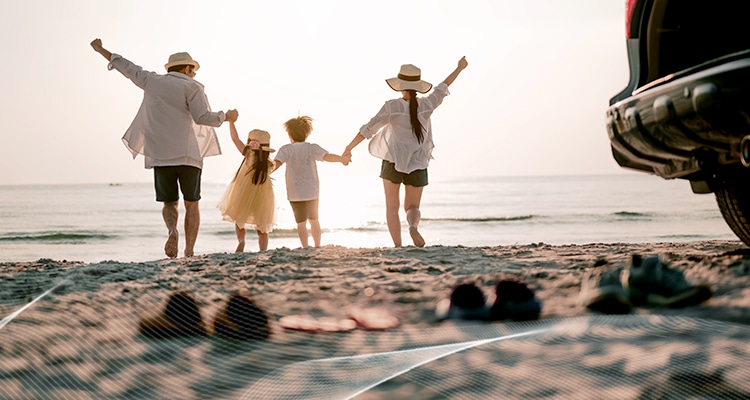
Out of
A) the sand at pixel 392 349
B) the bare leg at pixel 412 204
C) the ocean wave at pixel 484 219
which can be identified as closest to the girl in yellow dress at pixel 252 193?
the bare leg at pixel 412 204

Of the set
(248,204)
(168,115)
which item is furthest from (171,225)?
(248,204)

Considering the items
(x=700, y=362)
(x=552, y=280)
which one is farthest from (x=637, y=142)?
(x=700, y=362)

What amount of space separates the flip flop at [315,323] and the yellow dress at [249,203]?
15.9 ft

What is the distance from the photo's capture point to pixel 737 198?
375cm

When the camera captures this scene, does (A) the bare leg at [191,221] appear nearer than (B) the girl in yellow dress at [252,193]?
Yes

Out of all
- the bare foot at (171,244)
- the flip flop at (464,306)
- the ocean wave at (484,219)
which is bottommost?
the flip flop at (464,306)

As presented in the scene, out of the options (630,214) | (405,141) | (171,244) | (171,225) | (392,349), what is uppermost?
(405,141)

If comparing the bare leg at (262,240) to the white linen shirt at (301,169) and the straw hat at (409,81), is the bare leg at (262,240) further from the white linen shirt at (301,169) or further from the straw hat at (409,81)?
the straw hat at (409,81)

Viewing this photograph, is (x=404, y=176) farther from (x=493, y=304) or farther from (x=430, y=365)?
(x=430, y=365)

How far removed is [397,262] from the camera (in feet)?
16.6

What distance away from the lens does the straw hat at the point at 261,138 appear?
8005 millimetres

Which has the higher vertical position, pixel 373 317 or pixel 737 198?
pixel 737 198

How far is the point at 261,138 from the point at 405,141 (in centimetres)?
199

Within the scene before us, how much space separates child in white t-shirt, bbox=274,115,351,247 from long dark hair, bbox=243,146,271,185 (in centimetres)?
14
